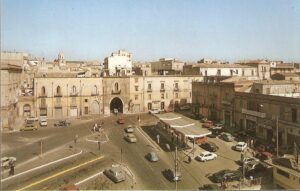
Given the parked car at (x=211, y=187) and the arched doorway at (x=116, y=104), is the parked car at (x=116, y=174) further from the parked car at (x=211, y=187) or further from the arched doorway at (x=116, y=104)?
the arched doorway at (x=116, y=104)

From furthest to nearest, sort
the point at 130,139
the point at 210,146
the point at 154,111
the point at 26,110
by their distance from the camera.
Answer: the point at 154,111, the point at 26,110, the point at 130,139, the point at 210,146

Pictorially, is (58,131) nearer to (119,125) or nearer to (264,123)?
(119,125)

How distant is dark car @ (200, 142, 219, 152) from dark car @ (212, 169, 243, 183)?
724cm

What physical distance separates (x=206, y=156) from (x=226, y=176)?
222 inches

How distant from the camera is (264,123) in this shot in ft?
126

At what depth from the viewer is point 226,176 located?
2684 centimetres

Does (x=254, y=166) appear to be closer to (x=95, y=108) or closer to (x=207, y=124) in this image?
(x=207, y=124)

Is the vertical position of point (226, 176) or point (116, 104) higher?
point (116, 104)

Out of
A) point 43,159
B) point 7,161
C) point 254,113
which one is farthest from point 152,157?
point 254,113

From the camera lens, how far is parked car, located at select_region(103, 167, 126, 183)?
2734cm

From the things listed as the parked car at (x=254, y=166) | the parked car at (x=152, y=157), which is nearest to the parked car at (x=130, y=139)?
the parked car at (x=152, y=157)

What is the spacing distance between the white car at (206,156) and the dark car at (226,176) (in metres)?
4.52

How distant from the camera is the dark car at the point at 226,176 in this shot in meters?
26.8

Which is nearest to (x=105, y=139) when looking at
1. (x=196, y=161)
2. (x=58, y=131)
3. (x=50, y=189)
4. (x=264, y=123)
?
(x=58, y=131)
